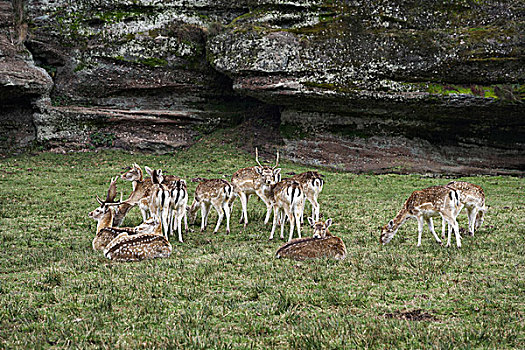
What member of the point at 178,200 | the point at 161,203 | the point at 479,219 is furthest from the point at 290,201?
the point at 479,219

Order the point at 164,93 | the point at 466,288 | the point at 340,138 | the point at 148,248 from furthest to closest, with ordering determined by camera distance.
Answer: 1. the point at 164,93
2. the point at 340,138
3. the point at 148,248
4. the point at 466,288

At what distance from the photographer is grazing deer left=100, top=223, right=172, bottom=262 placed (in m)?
9.02

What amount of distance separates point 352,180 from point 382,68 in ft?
21.1

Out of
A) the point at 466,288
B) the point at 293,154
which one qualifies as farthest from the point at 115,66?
the point at 466,288

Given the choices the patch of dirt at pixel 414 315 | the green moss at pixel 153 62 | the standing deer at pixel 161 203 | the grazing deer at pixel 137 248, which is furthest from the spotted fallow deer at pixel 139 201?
the green moss at pixel 153 62

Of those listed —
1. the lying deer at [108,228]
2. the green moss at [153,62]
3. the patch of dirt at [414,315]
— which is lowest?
the lying deer at [108,228]

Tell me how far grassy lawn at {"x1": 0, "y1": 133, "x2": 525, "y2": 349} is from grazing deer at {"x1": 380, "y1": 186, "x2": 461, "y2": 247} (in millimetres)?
373

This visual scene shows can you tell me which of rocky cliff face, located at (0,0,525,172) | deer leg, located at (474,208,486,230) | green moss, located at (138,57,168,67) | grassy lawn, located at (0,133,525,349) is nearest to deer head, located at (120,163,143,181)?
grassy lawn, located at (0,133,525,349)

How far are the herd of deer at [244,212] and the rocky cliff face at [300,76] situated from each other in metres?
12.6

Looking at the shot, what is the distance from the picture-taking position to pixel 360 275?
7.63 metres

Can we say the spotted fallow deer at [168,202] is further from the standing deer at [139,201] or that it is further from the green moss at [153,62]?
the green moss at [153,62]

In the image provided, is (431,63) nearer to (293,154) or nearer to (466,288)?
(293,154)

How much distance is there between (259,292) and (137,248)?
10.6 feet

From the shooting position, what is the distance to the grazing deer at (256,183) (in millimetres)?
12844
